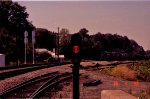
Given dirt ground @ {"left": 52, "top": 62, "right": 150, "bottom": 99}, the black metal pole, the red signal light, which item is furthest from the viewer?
dirt ground @ {"left": 52, "top": 62, "right": 150, "bottom": 99}

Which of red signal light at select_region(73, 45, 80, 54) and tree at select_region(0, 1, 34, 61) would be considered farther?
tree at select_region(0, 1, 34, 61)

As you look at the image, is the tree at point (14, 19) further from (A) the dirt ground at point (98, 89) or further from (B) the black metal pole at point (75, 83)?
(B) the black metal pole at point (75, 83)

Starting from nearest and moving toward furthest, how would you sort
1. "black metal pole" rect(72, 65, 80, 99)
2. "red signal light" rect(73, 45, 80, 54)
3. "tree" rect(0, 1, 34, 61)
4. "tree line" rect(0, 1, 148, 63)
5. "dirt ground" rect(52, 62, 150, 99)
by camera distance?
1. "black metal pole" rect(72, 65, 80, 99)
2. "red signal light" rect(73, 45, 80, 54)
3. "dirt ground" rect(52, 62, 150, 99)
4. "tree line" rect(0, 1, 148, 63)
5. "tree" rect(0, 1, 34, 61)

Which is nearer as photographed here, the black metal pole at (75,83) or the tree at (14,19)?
the black metal pole at (75,83)

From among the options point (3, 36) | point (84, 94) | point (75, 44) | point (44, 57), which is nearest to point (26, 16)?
point (44, 57)

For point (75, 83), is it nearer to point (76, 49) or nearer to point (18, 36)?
point (76, 49)


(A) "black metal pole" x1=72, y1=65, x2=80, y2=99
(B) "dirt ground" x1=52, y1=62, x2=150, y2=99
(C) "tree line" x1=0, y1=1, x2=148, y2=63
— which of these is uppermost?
(C) "tree line" x1=0, y1=1, x2=148, y2=63

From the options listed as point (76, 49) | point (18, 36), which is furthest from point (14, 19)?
point (76, 49)

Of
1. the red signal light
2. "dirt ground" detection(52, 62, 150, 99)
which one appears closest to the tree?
"dirt ground" detection(52, 62, 150, 99)

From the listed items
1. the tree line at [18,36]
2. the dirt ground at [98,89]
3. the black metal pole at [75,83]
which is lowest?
the dirt ground at [98,89]

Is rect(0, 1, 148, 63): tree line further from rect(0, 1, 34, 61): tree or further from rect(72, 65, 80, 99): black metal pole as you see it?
rect(72, 65, 80, 99): black metal pole

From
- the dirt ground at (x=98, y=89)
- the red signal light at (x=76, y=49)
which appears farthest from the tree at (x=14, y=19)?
the red signal light at (x=76, y=49)

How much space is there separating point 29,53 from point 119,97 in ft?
213

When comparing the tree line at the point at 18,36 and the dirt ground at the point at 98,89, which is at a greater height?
the tree line at the point at 18,36
